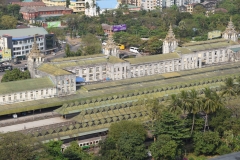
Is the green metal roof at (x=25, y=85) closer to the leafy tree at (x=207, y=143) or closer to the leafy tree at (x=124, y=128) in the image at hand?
the leafy tree at (x=124, y=128)

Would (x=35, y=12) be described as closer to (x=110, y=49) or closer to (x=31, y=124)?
Answer: (x=110, y=49)

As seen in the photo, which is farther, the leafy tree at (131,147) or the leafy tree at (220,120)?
the leafy tree at (220,120)

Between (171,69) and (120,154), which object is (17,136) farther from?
(171,69)

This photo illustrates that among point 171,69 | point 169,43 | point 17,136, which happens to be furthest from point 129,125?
point 169,43

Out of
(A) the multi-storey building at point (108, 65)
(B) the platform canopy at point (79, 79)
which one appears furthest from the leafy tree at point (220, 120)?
(B) the platform canopy at point (79, 79)

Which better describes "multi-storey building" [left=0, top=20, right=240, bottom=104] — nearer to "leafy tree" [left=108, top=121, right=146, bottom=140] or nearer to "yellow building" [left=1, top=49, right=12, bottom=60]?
"leafy tree" [left=108, top=121, right=146, bottom=140]

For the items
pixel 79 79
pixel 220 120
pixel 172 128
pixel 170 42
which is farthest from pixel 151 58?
pixel 172 128
